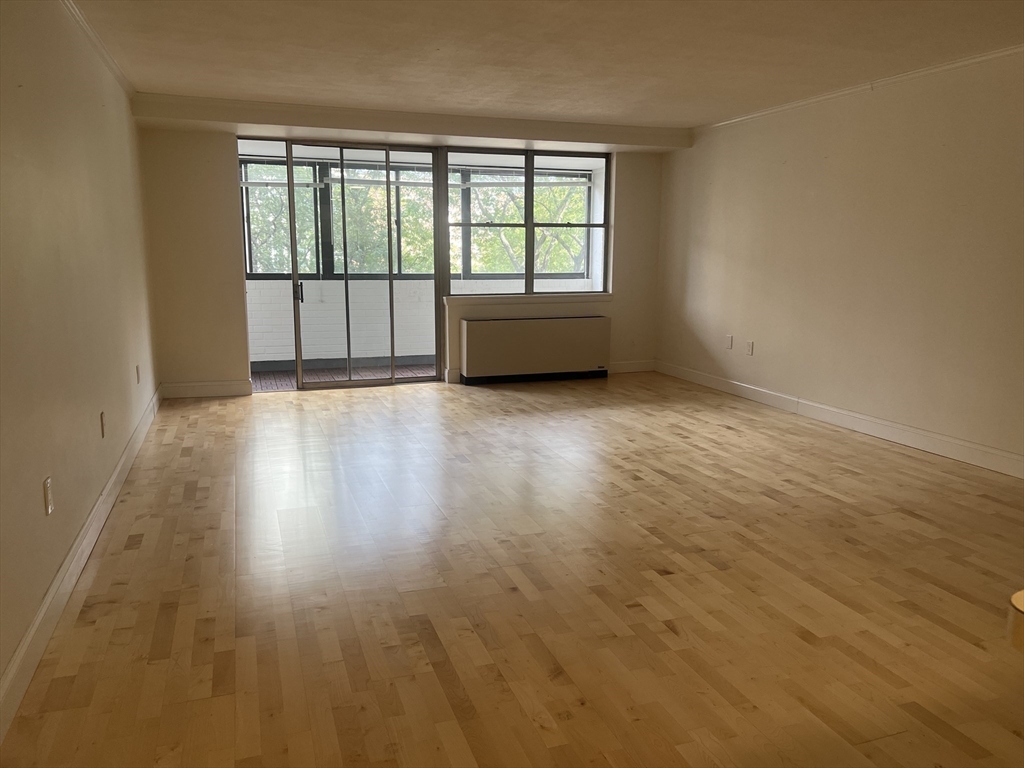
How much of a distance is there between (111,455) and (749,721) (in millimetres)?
3364

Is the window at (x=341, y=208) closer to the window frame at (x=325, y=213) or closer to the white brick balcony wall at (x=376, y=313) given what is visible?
the window frame at (x=325, y=213)

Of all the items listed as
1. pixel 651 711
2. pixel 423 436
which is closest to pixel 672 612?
pixel 651 711

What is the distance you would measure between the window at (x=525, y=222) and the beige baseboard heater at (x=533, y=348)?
494 millimetres

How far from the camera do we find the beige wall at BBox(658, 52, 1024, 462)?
4.29 meters

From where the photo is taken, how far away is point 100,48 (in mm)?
4176

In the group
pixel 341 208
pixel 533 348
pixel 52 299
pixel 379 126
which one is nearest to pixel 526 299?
pixel 533 348

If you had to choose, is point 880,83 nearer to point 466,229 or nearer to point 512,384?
point 466,229

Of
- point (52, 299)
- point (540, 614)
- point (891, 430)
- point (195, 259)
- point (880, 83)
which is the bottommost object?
point (540, 614)

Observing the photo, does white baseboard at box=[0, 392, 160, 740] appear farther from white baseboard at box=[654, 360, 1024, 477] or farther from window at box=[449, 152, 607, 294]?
white baseboard at box=[654, 360, 1024, 477]

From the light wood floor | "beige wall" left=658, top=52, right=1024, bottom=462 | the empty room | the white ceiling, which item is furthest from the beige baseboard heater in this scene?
the light wood floor

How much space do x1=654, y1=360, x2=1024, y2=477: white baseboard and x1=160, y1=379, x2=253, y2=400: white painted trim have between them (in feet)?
14.5

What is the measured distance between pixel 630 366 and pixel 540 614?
5635 millimetres

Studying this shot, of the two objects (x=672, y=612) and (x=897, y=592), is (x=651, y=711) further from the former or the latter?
(x=897, y=592)

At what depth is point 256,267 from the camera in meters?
7.88
